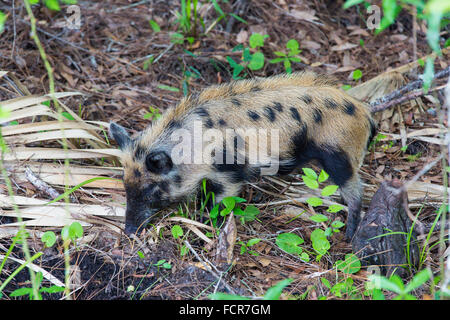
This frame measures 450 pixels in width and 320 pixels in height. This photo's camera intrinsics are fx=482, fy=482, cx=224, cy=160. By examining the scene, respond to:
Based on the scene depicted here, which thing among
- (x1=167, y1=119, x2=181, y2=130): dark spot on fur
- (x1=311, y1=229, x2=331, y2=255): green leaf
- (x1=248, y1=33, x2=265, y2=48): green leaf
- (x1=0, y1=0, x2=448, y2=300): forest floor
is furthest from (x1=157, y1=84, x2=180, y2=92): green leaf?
(x1=311, y1=229, x2=331, y2=255): green leaf

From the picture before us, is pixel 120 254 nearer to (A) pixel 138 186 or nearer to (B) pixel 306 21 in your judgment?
(A) pixel 138 186

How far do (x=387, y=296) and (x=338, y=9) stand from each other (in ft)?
18.3

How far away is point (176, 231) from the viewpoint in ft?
16.6

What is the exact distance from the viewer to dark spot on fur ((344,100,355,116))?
5402 mm

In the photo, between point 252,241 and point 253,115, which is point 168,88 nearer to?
point 253,115

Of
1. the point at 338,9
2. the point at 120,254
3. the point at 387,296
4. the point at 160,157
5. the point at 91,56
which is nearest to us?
the point at 387,296

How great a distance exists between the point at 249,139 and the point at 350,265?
5.69 ft

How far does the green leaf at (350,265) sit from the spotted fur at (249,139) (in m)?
0.74

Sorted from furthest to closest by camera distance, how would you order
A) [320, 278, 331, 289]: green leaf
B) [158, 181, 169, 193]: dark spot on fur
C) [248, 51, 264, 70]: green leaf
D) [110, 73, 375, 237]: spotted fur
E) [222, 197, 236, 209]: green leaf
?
1. [248, 51, 264, 70]: green leaf
2. [158, 181, 169, 193]: dark spot on fur
3. [110, 73, 375, 237]: spotted fur
4. [222, 197, 236, 209]: green leaf
5. [320, 278, 331, 289]: green leaf

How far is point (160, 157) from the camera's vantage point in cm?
528

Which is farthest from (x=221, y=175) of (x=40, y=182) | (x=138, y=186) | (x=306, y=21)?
(x=306, y=21)

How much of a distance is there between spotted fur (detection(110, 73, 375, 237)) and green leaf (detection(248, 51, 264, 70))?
1599mm

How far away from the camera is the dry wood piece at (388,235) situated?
4.57 meters

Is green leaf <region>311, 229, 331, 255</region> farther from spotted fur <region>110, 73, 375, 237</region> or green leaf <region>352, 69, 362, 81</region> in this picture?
green leaf <region>352, 69, 362, 81</region>
